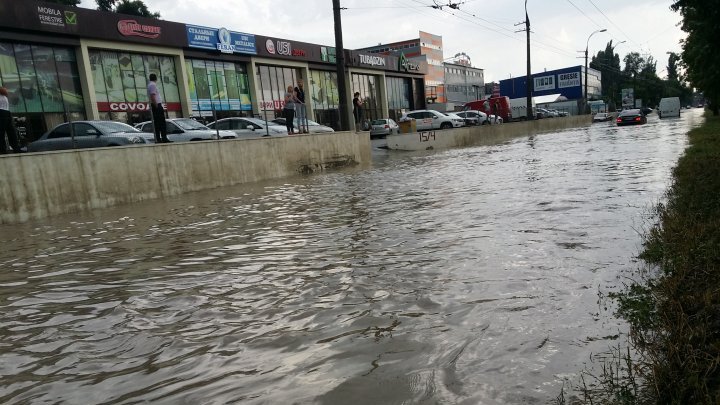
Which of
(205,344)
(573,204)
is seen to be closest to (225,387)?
(205,344)

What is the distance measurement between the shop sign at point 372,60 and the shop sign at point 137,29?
2033 cm

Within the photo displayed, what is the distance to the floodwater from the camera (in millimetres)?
2938

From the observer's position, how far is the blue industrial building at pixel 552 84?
7575 centimetres

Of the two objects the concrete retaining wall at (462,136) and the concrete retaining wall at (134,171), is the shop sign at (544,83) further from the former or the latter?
the concrete retaining wall at (134,171)

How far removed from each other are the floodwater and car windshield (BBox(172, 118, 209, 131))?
9042mm

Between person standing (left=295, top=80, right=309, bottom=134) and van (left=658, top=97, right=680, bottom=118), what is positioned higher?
person standing (left=295, top=80, right=309, bottom=134)

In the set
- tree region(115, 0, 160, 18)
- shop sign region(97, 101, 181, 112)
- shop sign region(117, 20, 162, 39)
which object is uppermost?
tree region(115, 0, 160, 18)

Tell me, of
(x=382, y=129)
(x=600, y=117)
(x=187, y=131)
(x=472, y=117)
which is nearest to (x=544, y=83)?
(x=600, y=117)

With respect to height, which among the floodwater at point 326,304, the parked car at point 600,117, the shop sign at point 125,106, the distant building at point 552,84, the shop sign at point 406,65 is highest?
the shop sign at point 406,65

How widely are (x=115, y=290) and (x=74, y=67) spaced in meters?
25.3

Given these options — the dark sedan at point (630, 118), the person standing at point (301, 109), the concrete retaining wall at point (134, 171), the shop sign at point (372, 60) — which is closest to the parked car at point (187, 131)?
the concrete retaining wall at point (134, 171)

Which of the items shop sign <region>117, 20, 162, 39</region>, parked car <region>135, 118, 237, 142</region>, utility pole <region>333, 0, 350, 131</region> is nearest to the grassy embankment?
parked car <region>135, 118, 237, 142</region>

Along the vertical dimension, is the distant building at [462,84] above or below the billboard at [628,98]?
above

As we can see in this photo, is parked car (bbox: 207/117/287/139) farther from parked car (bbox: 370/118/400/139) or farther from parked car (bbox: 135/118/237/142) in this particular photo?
parked car (bbox: 370/118/400/139)
